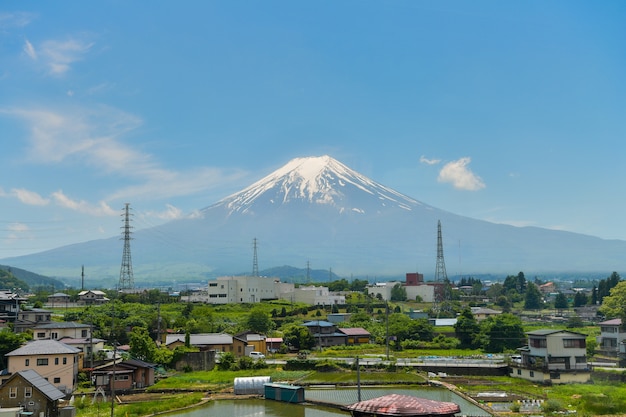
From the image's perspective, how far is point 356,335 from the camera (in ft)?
130

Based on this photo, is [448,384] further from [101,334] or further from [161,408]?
[101,334]

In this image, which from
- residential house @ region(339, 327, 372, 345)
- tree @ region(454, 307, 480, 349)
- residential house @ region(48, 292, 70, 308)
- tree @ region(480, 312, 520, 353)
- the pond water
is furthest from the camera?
residential house @ region(48, 292, 70, 308)

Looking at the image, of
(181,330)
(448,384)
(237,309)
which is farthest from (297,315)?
(448,384)

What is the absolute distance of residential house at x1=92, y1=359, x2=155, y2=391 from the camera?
24.1 m

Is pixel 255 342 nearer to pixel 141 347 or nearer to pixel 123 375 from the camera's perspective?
pixel 141 347

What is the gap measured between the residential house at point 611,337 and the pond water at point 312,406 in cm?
1382

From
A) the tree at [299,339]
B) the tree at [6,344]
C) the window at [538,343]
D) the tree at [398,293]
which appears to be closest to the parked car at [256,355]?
the tree at [299,339]

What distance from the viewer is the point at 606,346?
3294cm

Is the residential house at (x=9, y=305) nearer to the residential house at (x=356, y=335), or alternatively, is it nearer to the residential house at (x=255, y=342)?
the residential house at (x=255, y=342)

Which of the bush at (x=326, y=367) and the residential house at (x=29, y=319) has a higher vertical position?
the residential house at (x=29, y=319)

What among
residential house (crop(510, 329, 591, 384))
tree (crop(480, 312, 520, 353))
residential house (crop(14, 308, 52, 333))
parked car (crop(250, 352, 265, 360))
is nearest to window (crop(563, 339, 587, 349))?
residential house (crop(510, 329, 591, 384))

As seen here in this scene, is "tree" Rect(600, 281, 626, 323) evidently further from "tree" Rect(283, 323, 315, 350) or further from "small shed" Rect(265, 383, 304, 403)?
"small shed" Rect(265, 383, 304, 403)

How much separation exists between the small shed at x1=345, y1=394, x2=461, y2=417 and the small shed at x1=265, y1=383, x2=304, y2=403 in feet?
43.1

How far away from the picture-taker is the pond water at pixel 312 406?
19562mm
